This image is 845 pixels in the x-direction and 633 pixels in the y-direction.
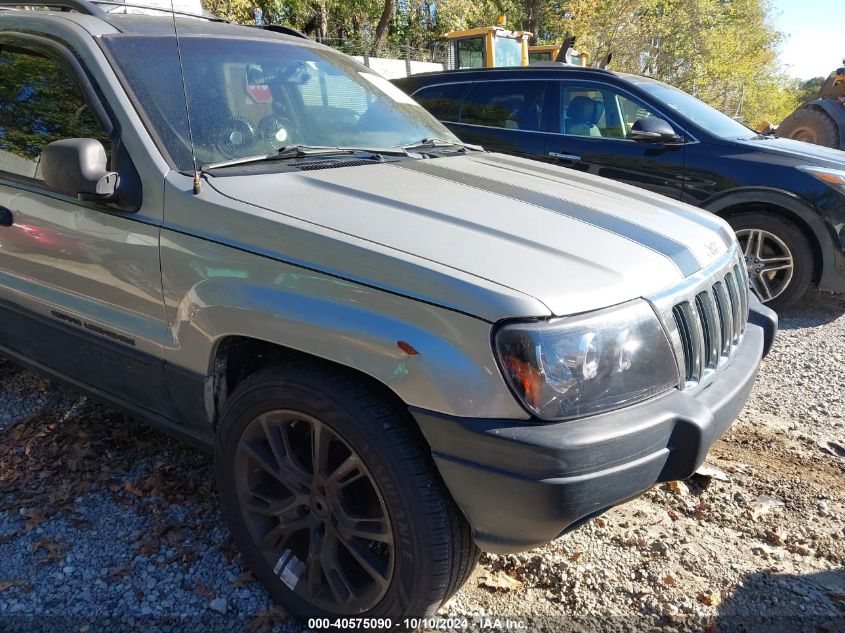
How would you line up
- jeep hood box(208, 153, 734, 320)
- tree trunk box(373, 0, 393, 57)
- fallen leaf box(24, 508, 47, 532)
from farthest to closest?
tree trunk box(373, 0, 393, 57) < fallen leaf box(24, 508, 47, 532) < jeep hood box(208, 153, 734, 320)

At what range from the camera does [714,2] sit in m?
27.8

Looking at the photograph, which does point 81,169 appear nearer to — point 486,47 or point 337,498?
point 337,498

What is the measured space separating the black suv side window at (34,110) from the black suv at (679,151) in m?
4.12

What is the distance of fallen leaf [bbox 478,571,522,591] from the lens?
2.37 m

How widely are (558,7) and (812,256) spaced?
23.1 metres

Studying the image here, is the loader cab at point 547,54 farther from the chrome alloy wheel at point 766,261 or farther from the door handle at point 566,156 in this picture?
the chrome alloy wheel at point 766,261

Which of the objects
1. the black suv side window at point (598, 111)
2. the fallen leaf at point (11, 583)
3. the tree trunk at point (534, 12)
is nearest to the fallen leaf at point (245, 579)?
the fallen leaf at point (11, 583)

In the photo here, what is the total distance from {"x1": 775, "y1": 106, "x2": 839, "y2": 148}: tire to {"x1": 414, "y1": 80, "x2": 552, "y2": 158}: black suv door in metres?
5.54

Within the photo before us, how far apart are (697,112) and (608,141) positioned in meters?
0.84

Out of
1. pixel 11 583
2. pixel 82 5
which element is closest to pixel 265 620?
pixel 11 583

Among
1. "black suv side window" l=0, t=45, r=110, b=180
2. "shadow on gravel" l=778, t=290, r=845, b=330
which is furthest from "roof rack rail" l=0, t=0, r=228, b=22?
"shadow on gravel" l=778, t=290, r=845, b=330

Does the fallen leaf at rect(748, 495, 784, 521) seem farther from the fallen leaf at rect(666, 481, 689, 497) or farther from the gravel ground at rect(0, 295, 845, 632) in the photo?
the fallen leaf at rect(666, 481, 689, 497)

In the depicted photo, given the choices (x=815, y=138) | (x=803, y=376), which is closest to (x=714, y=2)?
(x=815, y=138)

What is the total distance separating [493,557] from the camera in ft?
8.36
